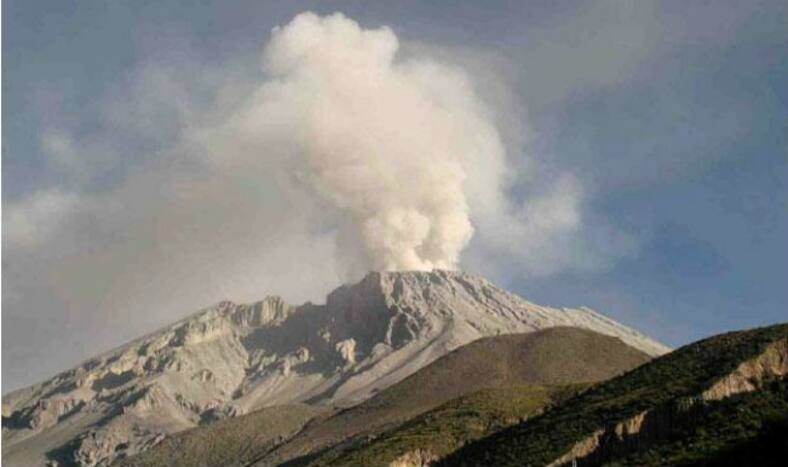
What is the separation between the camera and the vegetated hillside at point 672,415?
58562mm

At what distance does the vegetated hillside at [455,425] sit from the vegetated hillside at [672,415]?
4.40 metres

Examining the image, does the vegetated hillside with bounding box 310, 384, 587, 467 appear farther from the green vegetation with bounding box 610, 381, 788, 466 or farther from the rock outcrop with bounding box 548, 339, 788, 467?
the green vegetation with bounding box 610, 381, 788, 466

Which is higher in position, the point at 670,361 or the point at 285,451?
the point at 285,451

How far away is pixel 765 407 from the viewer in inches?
2399

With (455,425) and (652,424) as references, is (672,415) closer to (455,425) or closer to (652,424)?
(652,424)

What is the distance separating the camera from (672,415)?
73375 mm

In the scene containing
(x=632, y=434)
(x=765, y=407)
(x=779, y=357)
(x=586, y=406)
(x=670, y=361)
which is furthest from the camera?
(x=670, y=361)

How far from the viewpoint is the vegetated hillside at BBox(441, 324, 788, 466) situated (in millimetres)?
58562

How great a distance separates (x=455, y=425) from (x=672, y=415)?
37819 mm

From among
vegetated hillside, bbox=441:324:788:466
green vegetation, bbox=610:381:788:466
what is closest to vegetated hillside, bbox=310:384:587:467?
vegetated hillside, bbox=441:324:788:466

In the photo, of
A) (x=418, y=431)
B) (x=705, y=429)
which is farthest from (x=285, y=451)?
(x=705, y=429)

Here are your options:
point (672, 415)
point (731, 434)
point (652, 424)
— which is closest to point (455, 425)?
point (652, 424)

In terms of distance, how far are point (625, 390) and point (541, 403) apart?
71.4 ft

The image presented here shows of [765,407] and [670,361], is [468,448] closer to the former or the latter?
[670,361]
